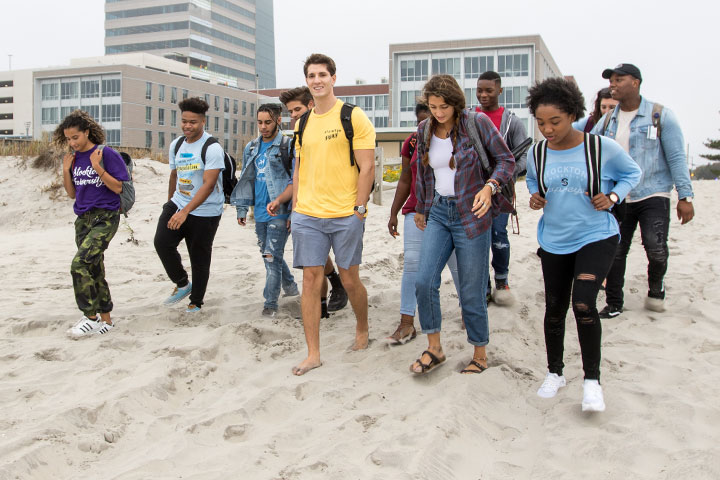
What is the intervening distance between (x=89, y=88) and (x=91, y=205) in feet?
243

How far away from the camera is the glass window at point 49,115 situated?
7419cm

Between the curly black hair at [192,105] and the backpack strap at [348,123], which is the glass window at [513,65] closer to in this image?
the curly black hair at [192,105]

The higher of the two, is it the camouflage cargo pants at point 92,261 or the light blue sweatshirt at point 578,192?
the light blue sweatshirt at point 578,192

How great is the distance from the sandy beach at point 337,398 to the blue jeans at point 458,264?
35 centimetres

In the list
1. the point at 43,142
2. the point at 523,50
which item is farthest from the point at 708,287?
the point at 523,50

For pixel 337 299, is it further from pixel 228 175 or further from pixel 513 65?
pixel 513 65

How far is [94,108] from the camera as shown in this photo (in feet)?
230

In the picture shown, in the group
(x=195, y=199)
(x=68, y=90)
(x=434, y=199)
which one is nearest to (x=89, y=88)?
(x=68, y=90)

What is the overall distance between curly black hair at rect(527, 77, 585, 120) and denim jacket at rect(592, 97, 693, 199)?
1877mm

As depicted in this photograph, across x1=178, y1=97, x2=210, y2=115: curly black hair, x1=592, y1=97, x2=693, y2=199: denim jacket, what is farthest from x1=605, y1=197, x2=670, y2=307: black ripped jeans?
x1=178, y1=97, x2=210, y2=115: curly black hair

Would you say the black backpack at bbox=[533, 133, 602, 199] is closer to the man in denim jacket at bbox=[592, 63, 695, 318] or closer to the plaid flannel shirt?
the plaid flannel shirt

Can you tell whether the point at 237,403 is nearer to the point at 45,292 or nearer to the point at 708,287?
the point at 45,292

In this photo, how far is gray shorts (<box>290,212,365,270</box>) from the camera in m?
4.25

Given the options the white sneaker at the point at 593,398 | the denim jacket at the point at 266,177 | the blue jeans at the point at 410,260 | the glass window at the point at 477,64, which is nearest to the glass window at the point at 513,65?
the glass window at the point at 477,64
